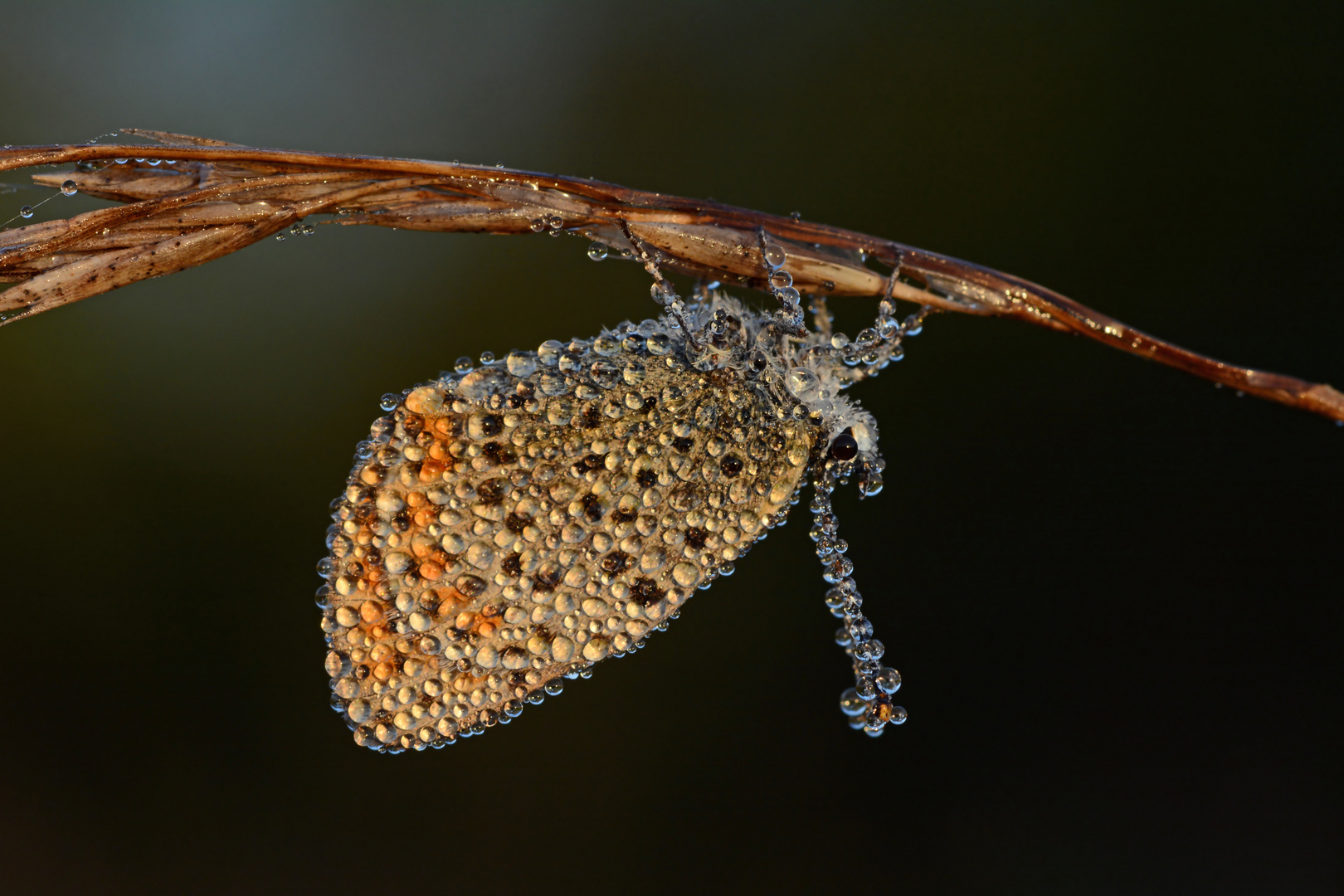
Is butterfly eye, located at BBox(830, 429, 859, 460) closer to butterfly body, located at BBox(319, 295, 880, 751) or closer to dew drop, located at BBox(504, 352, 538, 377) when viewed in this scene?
butterfly body, located at BBox(319, 295, 880, 751)

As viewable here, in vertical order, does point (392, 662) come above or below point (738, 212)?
below

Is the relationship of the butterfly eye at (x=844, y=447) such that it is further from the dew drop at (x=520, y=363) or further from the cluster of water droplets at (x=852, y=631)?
the dew drop at (x=520, y=363)

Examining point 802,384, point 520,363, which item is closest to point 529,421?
point 520,363

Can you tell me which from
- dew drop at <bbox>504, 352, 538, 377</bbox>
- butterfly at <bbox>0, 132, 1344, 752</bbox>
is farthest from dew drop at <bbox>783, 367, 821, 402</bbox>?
dew drop at <bbox>504, 352, 538, 377</bbox>

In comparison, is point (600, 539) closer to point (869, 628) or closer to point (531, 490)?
point (531, 490)

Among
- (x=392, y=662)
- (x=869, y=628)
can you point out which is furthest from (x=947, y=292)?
(x=392, y=662)

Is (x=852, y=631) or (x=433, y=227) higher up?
(x=433, y=227)

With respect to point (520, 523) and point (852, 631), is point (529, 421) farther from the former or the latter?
point (852, 631)
